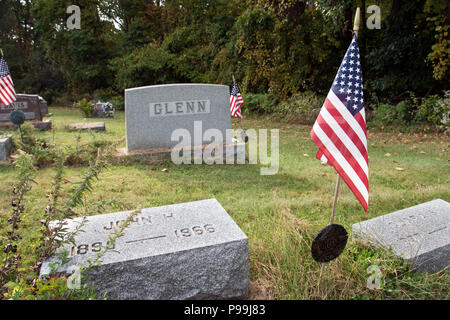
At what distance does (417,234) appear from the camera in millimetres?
3180

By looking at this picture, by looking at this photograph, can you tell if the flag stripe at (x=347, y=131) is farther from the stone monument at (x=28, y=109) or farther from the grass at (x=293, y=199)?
the stone monument at (x=28, y=109)

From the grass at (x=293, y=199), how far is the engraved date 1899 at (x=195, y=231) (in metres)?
0.43

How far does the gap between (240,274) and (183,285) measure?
431 mm

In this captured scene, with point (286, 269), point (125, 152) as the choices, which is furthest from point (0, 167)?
point (286, 269)

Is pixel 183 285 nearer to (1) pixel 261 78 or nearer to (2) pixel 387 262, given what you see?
(2) pixel 387 262

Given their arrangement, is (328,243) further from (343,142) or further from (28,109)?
(28,109)

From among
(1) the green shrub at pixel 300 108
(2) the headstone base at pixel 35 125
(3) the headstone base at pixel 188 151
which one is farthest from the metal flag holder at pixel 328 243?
(2) the headstone base at pixel 35 125

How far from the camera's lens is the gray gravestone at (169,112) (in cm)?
702

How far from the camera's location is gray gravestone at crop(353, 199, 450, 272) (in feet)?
9.63

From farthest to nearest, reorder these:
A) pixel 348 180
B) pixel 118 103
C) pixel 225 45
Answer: pixel 118 103
pixel 225 45
pixel 348 180

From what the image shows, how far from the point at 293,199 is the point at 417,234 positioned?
186cm

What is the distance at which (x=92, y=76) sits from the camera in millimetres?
22281

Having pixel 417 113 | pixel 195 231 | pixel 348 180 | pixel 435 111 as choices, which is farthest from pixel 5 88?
pixel 435 111

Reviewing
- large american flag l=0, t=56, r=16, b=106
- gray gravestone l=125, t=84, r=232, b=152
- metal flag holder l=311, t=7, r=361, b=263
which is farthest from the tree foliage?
metal flag holder l=311, t=7, r=361, b=263
